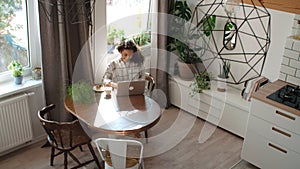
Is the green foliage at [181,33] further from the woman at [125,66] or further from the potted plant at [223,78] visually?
the woman at [125,66]

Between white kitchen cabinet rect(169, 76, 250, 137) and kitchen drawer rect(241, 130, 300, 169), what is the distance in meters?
0.46

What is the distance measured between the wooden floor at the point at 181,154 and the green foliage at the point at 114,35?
3.78 feet

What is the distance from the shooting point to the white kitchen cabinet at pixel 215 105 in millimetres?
4004

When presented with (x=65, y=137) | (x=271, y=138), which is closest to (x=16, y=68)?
(x=65, y=137)

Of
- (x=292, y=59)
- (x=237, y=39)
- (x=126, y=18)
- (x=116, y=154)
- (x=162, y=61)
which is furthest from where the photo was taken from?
(x=162, y=61)

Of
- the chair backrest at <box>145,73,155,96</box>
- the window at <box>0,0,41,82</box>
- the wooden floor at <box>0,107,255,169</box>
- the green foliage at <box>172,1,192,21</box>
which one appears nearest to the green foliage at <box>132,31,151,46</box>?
the green foliage at <box>172,1,192,21</box>

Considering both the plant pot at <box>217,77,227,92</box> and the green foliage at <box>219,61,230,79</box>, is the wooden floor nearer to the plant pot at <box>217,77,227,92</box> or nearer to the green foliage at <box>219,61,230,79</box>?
the plant pot at <box>217,77,227,92</box>

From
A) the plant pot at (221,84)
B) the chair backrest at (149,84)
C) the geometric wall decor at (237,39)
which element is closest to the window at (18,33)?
the chair backrest at (149,84)

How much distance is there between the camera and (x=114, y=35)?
14.0ft

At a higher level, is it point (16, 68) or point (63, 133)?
point (16, 68)

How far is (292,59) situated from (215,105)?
1036mm

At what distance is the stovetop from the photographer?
3.20m

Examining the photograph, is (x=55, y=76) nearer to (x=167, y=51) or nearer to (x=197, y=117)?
(x=167, y=51)

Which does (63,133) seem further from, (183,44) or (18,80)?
(183,44)
